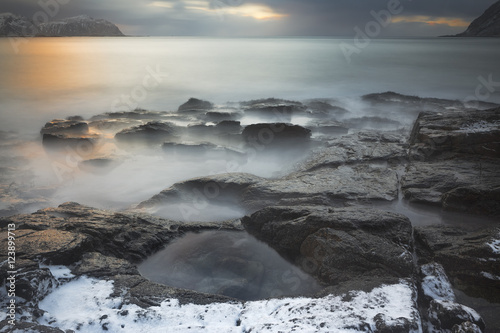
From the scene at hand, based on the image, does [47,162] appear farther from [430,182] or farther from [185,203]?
[430,182]

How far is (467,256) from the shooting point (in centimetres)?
460

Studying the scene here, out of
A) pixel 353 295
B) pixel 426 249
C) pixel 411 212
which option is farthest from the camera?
pixel 411 212

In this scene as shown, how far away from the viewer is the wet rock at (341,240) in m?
4.62

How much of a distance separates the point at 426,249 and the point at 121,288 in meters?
4.70

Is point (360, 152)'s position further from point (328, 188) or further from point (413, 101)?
point (413, 101)

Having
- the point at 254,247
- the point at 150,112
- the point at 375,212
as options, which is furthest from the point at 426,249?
the point at 150,112

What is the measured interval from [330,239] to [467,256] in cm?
192

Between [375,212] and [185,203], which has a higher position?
[375,212]

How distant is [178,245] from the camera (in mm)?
5988

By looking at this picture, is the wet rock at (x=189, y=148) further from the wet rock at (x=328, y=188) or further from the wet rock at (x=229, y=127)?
the wet rock at (x=328, y=188)

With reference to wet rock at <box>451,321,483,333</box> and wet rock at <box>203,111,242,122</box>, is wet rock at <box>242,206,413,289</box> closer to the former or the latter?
wet rock at <box>451,321,483,333</box>

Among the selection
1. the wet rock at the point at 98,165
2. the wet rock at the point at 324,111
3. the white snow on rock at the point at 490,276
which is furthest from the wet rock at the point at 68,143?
the white snow on rock at the point at 490,276

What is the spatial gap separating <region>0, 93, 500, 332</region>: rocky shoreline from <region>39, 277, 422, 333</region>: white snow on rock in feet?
0.07

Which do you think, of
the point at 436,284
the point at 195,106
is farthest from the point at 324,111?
the point at 436,284
